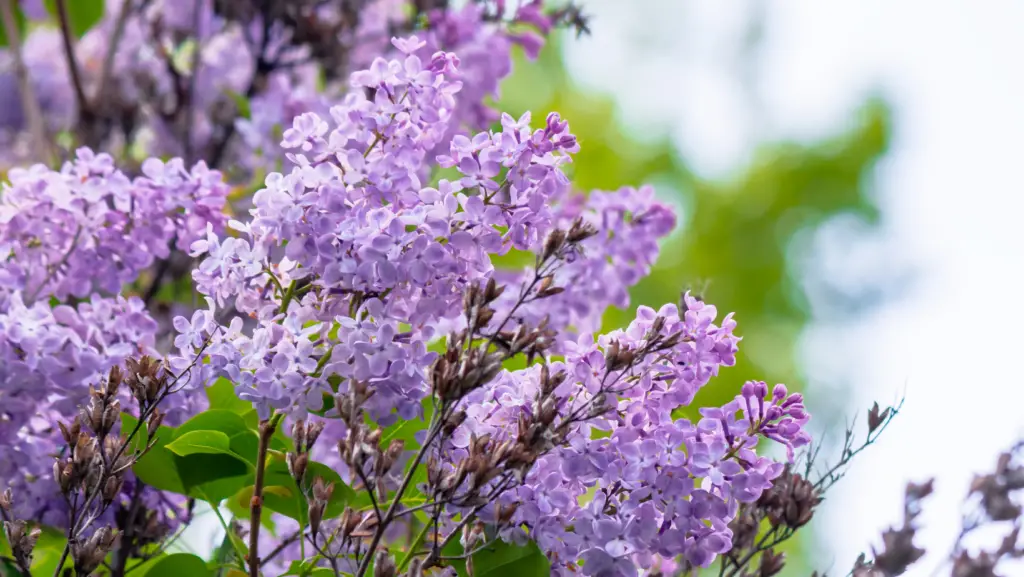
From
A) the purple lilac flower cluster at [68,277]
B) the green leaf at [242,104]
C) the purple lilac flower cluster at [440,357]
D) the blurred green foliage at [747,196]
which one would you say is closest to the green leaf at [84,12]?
the green leaf at [242,104]

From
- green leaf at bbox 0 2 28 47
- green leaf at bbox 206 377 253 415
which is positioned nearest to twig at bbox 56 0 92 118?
green leaf at bbox 0 2 28 47

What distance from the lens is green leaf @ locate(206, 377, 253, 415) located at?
2.92 ft

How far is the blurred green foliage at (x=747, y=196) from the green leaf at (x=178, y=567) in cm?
433

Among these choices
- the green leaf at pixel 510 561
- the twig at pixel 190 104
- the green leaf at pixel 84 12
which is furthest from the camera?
the green leaf at pixel 84 12

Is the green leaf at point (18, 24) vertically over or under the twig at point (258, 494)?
over

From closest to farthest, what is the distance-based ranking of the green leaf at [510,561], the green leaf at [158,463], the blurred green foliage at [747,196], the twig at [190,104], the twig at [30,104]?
the green leaf at [510,561]
the green leaf at [158,463]
the twig at [30,104]
the twig at [190,104]
the blurred green foliage at [747,196]

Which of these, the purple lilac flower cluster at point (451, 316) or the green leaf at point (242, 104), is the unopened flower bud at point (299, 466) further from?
the green leaf at point (242, 104)

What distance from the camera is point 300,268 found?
2.34 ft

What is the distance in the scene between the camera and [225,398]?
91 cm

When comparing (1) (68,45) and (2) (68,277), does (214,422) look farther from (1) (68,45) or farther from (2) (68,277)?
(1) (68,45)

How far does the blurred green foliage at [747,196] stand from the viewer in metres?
5.51

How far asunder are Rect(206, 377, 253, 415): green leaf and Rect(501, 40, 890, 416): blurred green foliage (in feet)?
13.6

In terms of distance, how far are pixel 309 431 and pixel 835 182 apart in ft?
20.7

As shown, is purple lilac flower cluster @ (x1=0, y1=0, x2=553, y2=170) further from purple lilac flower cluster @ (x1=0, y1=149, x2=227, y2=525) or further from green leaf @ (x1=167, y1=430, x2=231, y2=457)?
green leaf @ (x1=167, y1=430, x2=231, y2=457)
